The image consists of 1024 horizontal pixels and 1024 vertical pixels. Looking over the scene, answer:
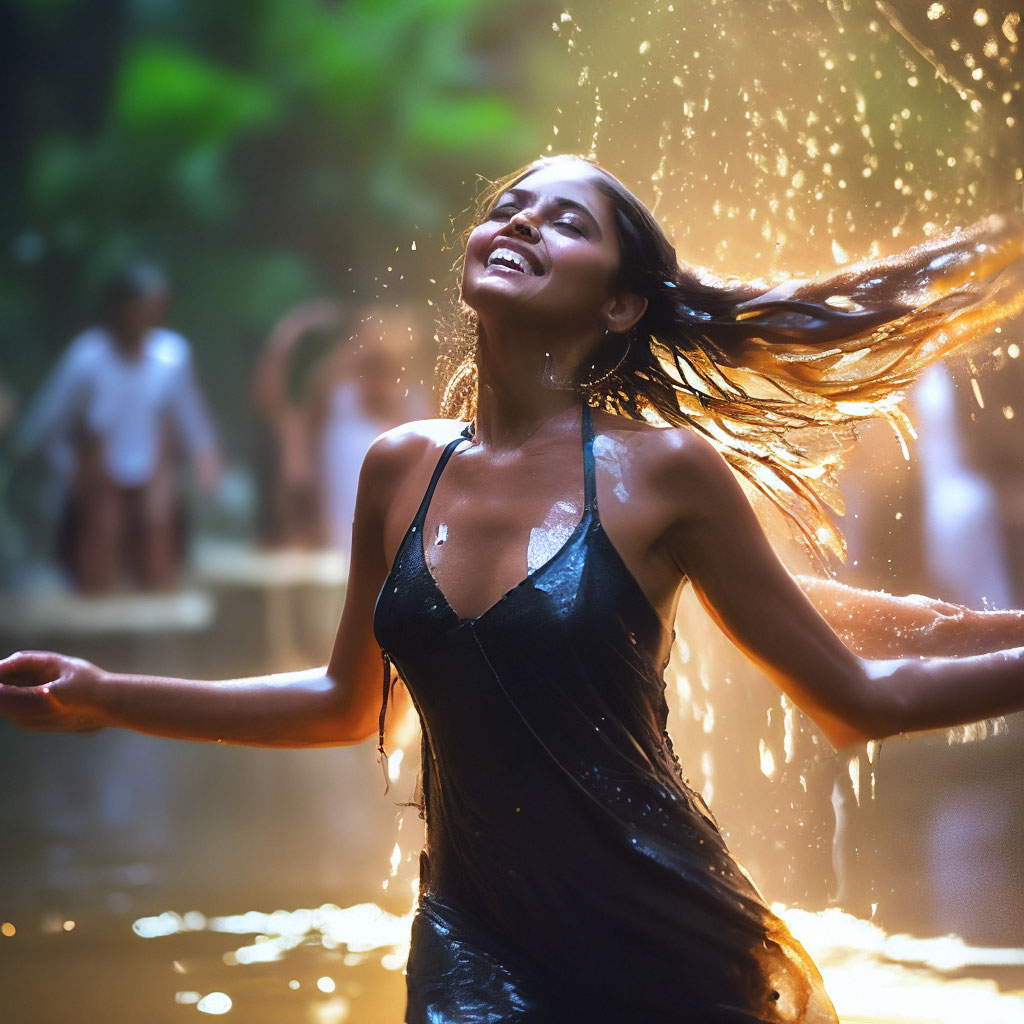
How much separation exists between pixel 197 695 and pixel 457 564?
44cm

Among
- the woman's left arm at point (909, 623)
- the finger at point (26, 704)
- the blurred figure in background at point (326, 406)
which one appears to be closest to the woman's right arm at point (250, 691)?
the finger at point (26, 704)

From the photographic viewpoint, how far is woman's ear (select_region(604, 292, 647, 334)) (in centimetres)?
166

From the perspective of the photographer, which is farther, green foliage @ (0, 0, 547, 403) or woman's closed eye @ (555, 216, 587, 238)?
green foliage @ (0, 0, 547, 403)

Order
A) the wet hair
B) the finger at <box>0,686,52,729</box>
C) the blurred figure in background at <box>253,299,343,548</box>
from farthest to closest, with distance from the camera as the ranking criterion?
the blurred figure in background at <box>253,299,343,548</box> → the wet hair → the finger at <box>0,686,52,729</box>

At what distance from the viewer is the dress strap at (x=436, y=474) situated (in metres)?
1.61

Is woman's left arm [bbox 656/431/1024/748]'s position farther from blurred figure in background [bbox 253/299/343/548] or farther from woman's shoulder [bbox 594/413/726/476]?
blurred figure in background [bbox 253/299/343/548]

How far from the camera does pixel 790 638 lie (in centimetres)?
150

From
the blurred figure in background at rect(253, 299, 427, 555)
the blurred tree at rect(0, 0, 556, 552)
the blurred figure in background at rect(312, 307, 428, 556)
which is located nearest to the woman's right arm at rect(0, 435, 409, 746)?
the blurred figure in background at rect(253, 299, 427, 555)

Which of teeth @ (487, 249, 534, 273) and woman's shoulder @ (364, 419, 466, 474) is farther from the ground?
teeth @ (487, 249, 534, 273)

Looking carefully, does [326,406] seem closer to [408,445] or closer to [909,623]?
[408,445]

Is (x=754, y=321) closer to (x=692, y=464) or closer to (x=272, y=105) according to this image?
(x=692, y=464)

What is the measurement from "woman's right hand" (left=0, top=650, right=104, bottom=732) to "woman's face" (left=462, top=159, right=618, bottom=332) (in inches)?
28.0

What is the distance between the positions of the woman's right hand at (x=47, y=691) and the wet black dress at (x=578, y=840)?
480 mm

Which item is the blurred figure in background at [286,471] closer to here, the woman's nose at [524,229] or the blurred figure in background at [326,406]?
the blurred figure in background at [326,406]
